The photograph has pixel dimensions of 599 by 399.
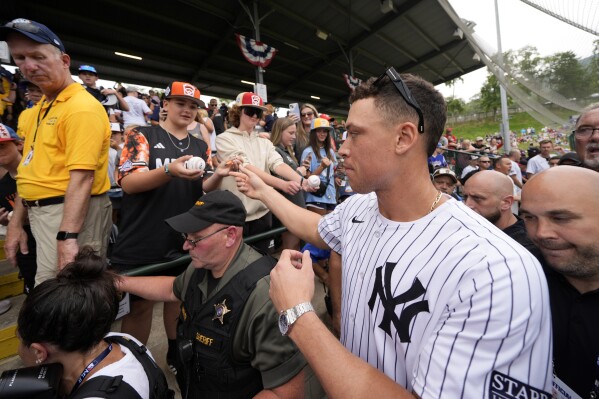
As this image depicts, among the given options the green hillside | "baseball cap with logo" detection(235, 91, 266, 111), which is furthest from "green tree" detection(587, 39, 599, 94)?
the green hillside

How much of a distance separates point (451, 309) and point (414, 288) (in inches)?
5.7

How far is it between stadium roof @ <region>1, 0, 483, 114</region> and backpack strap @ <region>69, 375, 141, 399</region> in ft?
37.6

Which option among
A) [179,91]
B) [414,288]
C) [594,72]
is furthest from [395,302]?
[594,72]

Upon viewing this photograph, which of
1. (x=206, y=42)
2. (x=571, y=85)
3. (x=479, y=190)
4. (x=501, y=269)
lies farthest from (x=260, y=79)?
(x=501, y=269)

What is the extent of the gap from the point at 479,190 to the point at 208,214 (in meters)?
2.82

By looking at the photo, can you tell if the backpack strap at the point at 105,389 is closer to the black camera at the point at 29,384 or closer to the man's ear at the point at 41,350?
the black camera at the point at 29,384

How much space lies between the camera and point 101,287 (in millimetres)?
1489

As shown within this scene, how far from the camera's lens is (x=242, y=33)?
12.4 meters

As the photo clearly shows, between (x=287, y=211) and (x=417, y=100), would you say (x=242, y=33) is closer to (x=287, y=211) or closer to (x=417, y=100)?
(x=287, y=211)

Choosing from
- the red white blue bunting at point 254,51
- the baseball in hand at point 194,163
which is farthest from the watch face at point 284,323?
the red white blue bunting at point 254,51

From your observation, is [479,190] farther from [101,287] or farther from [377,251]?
[101,287]

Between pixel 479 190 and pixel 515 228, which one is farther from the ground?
pixel 479 190

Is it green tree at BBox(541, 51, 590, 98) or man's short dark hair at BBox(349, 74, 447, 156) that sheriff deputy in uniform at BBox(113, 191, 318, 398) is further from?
green tree at BBox(541, 51, 590, 98)

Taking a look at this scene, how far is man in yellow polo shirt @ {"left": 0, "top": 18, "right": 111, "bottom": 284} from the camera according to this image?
1.84 meters
